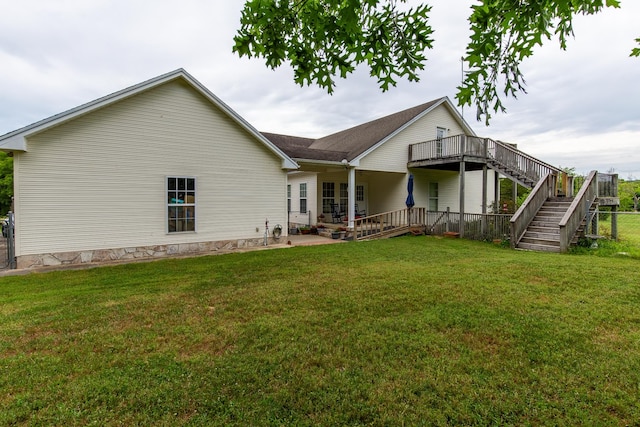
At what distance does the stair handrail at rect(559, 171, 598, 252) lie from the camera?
9.55 m

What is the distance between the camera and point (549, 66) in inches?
140

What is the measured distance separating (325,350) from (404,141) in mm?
14229

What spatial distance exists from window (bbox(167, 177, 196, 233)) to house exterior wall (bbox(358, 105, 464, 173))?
7699mm

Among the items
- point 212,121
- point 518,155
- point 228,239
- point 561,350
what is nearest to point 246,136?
point 212,121

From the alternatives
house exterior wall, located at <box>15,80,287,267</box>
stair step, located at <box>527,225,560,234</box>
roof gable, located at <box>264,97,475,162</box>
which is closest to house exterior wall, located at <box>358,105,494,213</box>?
roof gable, located at <box>264,97,475,162</box>

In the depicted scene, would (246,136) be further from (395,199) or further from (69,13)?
(395,199)

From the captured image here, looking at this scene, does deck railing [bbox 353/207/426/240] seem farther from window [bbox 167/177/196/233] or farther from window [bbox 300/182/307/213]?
window [bbox 167/177/196/233]

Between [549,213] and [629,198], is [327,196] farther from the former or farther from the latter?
[629,198]

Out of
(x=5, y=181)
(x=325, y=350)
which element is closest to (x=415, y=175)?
(x=325, y=350)

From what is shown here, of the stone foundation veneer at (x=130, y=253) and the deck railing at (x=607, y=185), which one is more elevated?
the deck railing at (x=607, y=185)

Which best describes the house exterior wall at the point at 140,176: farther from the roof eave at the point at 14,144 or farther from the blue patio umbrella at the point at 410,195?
the blue patio umbrella at the point at 410,195

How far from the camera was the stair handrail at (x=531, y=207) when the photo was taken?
10594 mm

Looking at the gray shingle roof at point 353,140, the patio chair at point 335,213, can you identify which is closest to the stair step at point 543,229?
the gray shingle roof at point 353,140

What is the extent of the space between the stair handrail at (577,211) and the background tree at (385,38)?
27.5 ft
